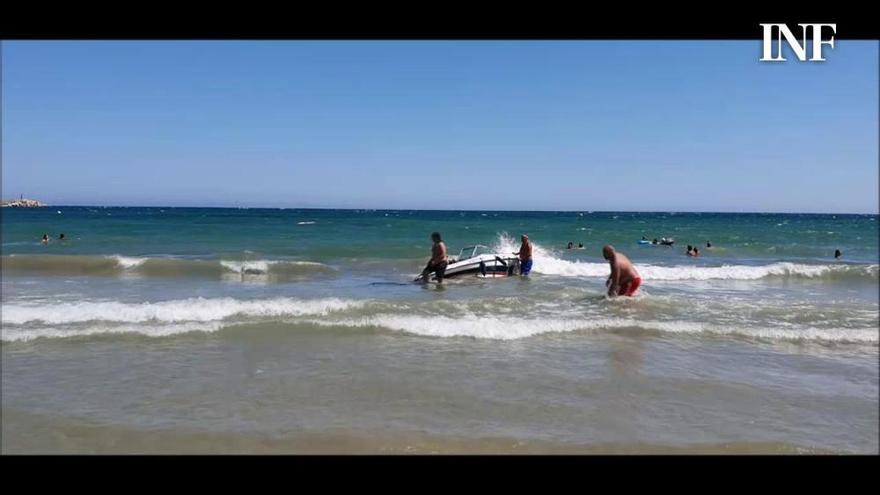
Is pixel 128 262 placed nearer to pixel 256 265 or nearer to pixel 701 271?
pixel 256 265

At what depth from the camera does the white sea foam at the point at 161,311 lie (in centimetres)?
906

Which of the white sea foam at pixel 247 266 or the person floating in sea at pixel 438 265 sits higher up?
the person floating in sea at pixel 438 265

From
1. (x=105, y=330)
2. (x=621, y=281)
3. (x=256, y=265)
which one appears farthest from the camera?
(x=256, y=265)

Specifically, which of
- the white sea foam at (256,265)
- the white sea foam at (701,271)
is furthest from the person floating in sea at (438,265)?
the white sea foam at (256,265)

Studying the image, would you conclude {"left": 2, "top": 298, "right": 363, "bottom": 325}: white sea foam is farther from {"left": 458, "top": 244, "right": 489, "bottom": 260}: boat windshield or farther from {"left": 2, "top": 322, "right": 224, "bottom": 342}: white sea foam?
{"left": 458, "top": 244, "right": 489, "bottom": 260}: boat windshield

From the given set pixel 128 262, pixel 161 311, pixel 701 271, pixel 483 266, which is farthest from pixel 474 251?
pixel 128 262

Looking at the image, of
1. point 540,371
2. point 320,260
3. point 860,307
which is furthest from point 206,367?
point 320,260

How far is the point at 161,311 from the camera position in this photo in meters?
9.46

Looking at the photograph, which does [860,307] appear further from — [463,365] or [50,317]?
[50,317]

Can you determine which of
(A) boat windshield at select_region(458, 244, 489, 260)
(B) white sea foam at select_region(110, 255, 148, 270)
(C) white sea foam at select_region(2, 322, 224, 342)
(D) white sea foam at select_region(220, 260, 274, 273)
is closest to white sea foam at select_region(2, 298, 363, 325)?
(C) white sea foam at select_region(2, 322, 224, 342)

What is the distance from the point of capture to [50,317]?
9078 millimetres

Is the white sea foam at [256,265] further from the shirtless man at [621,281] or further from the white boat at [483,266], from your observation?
the shirtless man at [621,281]

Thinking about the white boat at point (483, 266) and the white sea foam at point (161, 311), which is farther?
the white boat at point (483, 266)

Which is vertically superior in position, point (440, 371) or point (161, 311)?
point (161, 311)
